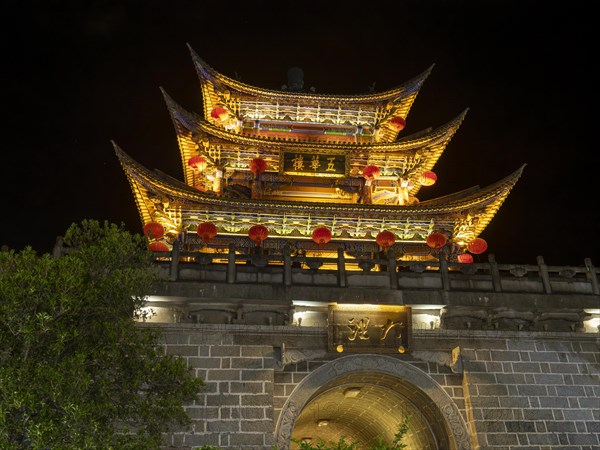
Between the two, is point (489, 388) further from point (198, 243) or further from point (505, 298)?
point (198, 243)

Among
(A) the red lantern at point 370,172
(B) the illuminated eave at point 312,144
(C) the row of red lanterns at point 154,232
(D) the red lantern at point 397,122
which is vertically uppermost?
(D) the red lantern at point 397,122

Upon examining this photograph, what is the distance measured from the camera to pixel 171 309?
12281 millimetres

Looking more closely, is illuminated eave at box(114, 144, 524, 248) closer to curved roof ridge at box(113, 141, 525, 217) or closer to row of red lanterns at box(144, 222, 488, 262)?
curved roof ridge at box(113, 141, 525, 217)

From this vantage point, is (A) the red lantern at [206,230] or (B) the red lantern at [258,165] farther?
(B) the red lantern at [258,165]

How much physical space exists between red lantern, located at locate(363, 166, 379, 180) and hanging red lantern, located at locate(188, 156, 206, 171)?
5.16 metres

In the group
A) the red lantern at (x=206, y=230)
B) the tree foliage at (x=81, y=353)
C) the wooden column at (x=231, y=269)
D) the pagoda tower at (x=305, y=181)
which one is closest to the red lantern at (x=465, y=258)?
the pagoda tower at (x=305, y=181)

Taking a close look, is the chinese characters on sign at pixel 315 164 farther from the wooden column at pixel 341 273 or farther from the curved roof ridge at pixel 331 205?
the wooden column at pixel 341 273

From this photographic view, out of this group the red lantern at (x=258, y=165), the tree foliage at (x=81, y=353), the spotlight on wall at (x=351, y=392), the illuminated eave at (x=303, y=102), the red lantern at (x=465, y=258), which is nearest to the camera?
the tree foliage at (x=81, y=353)

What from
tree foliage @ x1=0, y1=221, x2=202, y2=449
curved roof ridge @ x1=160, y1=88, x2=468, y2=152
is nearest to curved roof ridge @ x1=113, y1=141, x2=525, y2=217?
curved roof ridge @ x1=160, y1=88, x2=468, y2=152

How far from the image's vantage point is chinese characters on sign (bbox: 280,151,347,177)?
1842 centimetres

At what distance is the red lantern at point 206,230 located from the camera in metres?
15.9

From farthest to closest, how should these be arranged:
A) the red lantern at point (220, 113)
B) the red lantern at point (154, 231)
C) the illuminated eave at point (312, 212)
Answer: the red lantern at point (220, 113) → the illuminated eave at point (312, 212) → the red lantern at point (154, 231)

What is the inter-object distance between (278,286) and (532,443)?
232 inches

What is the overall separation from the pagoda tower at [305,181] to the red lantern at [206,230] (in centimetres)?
3
